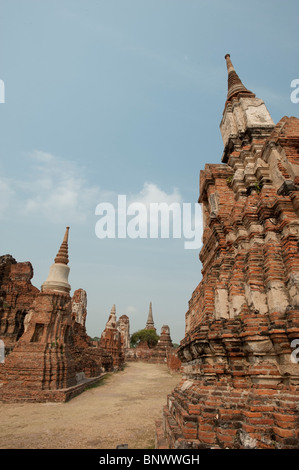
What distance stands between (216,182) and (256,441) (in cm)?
517

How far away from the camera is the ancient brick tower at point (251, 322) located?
317cm

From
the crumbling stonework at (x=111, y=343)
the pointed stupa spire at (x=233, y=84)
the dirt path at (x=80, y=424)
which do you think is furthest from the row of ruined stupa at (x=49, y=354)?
the crumbling stonework at (x=111, y=343)

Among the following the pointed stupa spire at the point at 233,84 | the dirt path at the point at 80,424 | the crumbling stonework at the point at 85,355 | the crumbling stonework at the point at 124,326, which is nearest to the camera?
the dirt path at the point at 80,424

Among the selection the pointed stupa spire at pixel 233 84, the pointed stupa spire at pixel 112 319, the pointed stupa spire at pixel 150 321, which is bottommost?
the pointed stupa spire at pixel 150 321

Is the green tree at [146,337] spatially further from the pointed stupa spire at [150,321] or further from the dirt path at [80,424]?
the dirt path at [80,424]

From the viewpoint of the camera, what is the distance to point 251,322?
11.9ft

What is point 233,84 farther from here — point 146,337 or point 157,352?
point 146,337

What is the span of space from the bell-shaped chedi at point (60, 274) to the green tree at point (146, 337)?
50.0 metres

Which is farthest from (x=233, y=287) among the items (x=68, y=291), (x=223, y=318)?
(x=68, y=291)

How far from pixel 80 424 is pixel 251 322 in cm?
496

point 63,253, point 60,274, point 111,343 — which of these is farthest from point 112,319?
point 60,274

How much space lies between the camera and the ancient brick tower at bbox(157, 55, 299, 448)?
3.17m

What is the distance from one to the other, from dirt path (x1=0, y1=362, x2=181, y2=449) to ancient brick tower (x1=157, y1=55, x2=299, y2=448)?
118 cm

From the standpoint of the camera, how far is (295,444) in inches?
107
